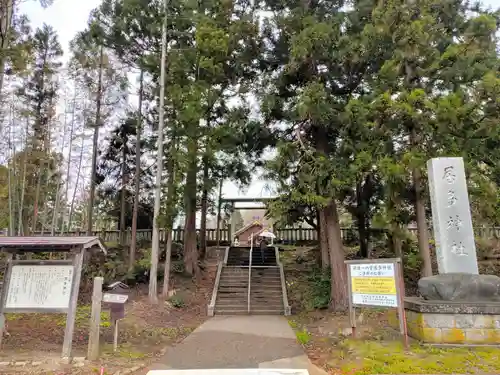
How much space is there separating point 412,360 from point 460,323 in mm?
1415

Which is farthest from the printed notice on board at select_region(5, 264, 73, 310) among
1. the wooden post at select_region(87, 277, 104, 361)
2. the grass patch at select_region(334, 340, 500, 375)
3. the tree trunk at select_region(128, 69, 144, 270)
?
the tree trunk at select_region(128, 69, 144, 270)

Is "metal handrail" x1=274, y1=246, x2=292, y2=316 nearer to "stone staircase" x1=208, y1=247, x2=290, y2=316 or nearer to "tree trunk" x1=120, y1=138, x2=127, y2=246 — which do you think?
"stone staircase" x1=208, y1=247, x2=290, y2=316

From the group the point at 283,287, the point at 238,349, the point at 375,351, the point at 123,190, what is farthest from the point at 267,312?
the point at 123,190

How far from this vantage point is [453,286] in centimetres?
625

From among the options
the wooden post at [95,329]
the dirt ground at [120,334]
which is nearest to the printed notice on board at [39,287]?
the wooden post at [95,329]

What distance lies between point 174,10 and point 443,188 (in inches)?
380

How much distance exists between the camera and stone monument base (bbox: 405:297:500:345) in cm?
587

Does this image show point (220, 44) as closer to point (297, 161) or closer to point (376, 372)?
point (297, 161)

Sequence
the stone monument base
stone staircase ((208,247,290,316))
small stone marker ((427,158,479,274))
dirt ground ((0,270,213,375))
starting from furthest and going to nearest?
stone staircase ((208,247,290,316)) → small stone marker ((427,158,479,274)) → the stone monument base → dirt ground ((0,270,213,375))

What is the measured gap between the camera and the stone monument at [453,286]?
5.91m

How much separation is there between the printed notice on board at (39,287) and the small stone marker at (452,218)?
6.71 m

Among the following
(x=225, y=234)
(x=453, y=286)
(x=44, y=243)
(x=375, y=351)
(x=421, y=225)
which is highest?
(x=225, y=234)

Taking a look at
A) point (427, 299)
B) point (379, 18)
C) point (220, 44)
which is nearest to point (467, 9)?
point (379, 18)

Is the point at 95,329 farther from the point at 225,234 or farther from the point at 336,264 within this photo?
the point at 225,234
